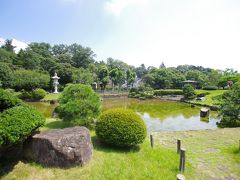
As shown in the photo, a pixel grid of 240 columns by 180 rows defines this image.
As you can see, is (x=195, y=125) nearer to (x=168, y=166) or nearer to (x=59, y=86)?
(x=168, y=166)

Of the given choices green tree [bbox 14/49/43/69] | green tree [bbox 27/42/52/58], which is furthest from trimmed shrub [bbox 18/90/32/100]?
green tree [bbox 27/42/52/58]

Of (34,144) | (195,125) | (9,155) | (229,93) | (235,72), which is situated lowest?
(195,125)

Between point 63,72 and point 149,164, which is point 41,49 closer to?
point 63,72

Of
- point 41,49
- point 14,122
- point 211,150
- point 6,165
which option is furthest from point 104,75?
point 14,122

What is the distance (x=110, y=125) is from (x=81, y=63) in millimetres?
45940

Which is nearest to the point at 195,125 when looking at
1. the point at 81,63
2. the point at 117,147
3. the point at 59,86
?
the point at 117,147

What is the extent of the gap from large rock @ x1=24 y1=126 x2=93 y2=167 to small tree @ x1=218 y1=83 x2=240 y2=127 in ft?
33.3

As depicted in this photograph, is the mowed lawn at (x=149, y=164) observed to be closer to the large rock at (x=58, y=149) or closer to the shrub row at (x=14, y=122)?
the large rock at (x=58, y=149)

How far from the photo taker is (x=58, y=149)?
4273mm

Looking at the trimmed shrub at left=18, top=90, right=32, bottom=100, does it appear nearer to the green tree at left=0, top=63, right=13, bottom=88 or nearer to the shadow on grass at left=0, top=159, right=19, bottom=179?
the green tree at left=0, top=63, right=13, bottom=88

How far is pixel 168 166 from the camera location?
4.85m

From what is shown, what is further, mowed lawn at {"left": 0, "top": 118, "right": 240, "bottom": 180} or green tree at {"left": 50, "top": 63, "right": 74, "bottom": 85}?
green tree at {"left": 50, "top": 63, "right": 74, "bottom": 85}

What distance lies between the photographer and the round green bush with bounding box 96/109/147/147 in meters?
5.63

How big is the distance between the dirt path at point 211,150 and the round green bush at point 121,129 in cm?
169
